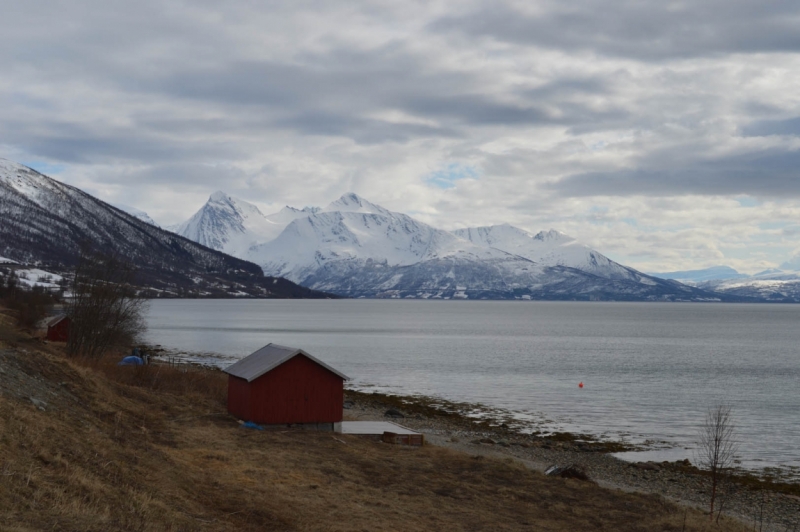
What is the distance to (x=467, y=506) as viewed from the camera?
23.2 metres

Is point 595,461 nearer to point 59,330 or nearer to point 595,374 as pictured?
point 595,374

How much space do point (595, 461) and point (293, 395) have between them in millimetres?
16033

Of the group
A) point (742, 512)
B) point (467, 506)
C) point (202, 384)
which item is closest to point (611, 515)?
point (467, 506)

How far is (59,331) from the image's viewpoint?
224 feet

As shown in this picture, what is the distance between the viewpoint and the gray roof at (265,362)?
34.5 m

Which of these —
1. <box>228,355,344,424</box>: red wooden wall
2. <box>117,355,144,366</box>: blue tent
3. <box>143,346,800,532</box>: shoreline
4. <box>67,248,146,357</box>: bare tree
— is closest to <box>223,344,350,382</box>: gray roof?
<box>228,355,344,424</box>: red wooden wall

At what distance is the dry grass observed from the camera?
1523 centimetres

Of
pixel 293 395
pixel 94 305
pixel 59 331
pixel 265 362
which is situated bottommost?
pixel 59 331

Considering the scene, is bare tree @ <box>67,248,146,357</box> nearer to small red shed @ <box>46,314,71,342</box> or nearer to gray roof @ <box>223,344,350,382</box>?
small red shed @ <box>46,314,71,342</box>

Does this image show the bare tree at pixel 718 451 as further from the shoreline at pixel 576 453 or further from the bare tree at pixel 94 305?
the bare tree at pixel 94 305

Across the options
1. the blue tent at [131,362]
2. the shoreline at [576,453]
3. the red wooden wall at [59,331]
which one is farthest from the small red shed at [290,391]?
the red wooden wall at [59,331]

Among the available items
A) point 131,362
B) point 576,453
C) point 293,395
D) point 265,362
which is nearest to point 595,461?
point 576,453

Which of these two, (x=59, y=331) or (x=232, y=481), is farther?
(x=59, y=331)

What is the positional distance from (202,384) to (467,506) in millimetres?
28400
